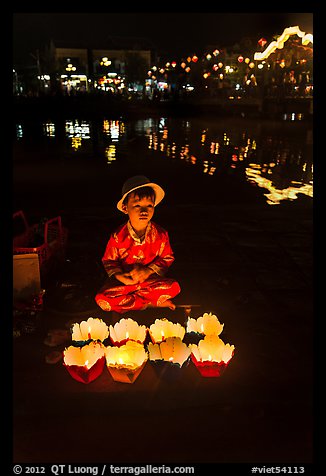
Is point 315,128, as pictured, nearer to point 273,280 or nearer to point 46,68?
point 273,280

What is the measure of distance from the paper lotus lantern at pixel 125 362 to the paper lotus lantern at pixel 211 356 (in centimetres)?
35

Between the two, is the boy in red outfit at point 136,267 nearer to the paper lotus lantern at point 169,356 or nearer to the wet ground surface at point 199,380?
the wet ground surface at point 199,380

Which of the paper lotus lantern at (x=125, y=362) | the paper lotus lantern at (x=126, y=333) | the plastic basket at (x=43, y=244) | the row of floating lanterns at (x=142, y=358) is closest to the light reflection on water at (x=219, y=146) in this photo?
the plastic basket at (x=43, y=244)

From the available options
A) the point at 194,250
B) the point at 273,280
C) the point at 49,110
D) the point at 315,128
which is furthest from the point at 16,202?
the point at 49,110

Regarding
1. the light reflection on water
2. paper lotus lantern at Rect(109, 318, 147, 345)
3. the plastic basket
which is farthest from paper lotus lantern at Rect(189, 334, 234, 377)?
the light reflection on water

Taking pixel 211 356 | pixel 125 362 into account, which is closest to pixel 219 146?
pixel 211 356

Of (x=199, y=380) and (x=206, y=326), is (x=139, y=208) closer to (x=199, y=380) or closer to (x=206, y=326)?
(x=206, y=326)

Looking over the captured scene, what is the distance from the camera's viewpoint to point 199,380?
9.70 feet

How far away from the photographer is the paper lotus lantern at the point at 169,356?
9.50 feet

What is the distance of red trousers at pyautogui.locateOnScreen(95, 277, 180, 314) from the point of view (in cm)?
361

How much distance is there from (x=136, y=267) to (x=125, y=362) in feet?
2.94

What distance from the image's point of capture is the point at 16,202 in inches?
309

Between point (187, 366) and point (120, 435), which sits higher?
point (187, 366)

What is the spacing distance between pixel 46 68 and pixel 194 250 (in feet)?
174
